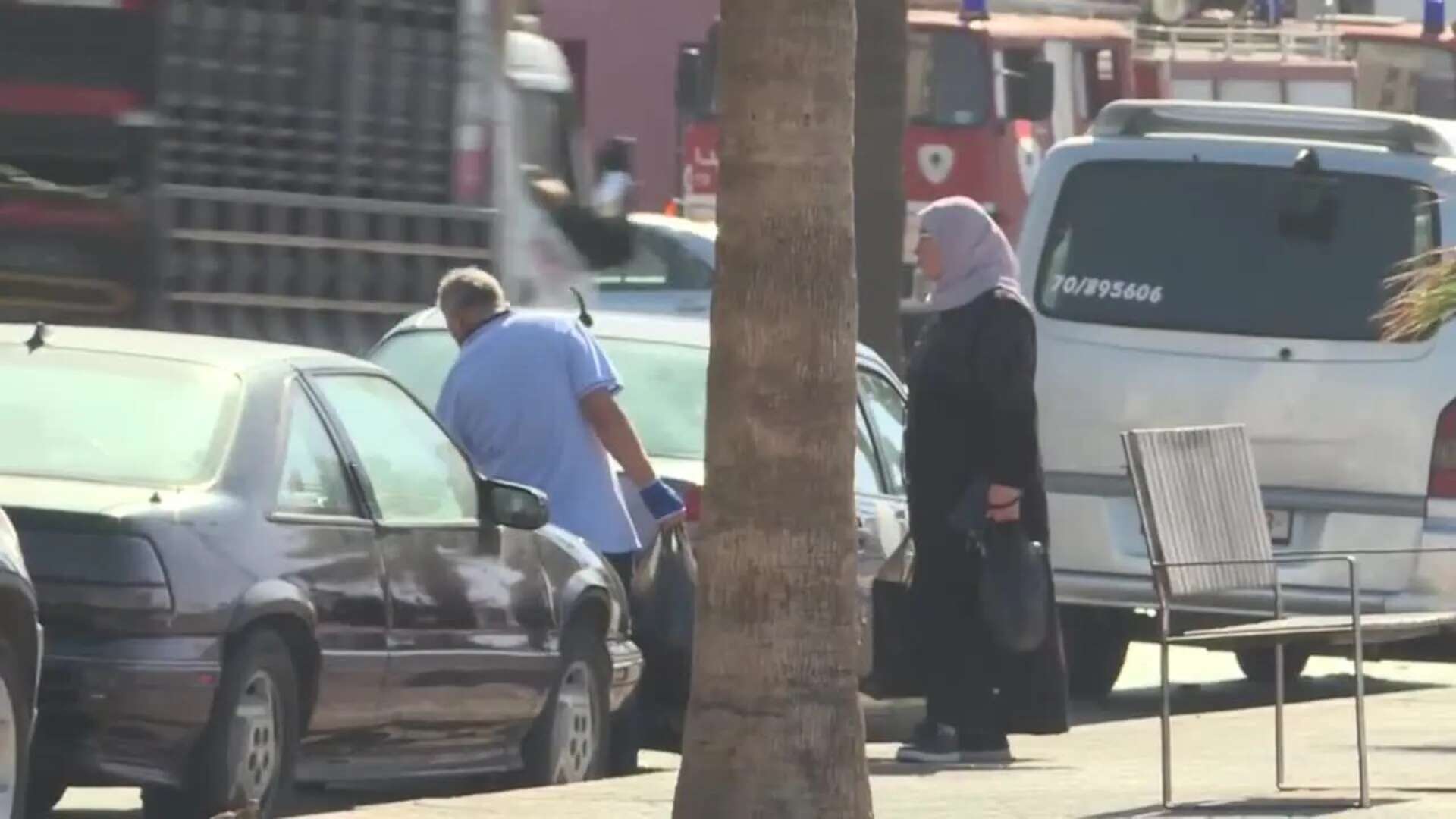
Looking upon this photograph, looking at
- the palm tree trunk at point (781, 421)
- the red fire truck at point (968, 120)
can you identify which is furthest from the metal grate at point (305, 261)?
the red fire truck at point (968, 120)

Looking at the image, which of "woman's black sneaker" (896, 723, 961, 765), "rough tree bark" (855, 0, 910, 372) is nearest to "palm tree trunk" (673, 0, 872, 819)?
"woman's black sneaker" (896, 723, 961, 765)

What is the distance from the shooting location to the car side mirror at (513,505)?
1101 centimetres

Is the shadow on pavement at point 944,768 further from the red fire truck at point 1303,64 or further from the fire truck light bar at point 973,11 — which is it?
the red fire truck at point 1303,64

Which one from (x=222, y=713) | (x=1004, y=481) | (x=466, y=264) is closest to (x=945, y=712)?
(x=1004, y=481)

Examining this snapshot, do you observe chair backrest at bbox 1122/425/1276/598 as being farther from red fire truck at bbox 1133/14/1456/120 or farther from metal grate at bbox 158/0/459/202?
red fire truck at bbox 1133/14/1456/120

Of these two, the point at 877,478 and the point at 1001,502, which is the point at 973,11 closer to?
the point at 877,478

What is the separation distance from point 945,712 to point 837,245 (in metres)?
3.79

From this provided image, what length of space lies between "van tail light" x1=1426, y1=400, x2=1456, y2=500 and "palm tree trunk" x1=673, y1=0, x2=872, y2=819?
602cm

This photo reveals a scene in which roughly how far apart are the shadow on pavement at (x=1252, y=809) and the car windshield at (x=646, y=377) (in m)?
3.13

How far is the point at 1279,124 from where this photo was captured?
1486 centimetres

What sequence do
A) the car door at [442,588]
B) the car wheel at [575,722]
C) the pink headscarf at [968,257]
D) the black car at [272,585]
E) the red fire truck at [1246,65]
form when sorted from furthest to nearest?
the red fire truck at [1246,65]
the pink headscarf at [968,257]
the car wheel at [575,722]
the car door at [442,588]
the black car at [272,585]

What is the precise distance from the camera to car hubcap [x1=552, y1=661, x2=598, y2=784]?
1146 cm

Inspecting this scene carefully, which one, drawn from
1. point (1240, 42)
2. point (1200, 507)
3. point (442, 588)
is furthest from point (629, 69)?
point (1200, 507)

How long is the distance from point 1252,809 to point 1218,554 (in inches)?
34.4
